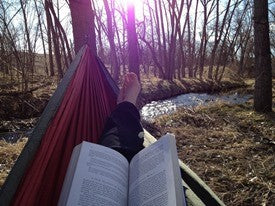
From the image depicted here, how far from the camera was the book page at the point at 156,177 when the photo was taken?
3.47ft

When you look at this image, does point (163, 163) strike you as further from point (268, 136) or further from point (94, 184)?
point (268, 136)

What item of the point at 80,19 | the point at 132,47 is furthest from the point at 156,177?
the point at 132,47

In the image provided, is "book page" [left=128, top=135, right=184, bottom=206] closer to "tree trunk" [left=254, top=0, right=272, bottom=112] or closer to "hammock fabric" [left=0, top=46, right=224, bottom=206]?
"hammock fabric" [left=0, top=46, right=224, bottom=206]

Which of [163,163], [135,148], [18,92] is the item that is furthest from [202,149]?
[18,92]

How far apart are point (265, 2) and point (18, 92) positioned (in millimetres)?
5149

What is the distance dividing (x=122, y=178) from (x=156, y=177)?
124 millimetres

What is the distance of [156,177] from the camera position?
1.16 meters

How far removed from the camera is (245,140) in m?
3.39

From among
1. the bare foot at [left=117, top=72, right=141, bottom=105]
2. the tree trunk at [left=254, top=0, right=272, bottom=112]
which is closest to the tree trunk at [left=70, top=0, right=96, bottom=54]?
the bare foot at [left=117, top=72, right=141, bottom=105]

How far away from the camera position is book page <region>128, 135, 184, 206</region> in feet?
3.47

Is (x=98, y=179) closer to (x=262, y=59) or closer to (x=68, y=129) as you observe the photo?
(x=68, y=129)

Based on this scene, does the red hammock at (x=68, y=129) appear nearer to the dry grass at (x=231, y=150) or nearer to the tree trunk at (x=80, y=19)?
the dry grass at (x=231, y=150)

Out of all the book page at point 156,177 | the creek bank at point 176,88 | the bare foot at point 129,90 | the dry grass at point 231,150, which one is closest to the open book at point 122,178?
the book page at point 156,177

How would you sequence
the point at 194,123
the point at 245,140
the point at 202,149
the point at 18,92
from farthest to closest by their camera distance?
1. the point at 18,92
2. the point at 194,123
3. the point at 245,140
4. the point at 202,149
